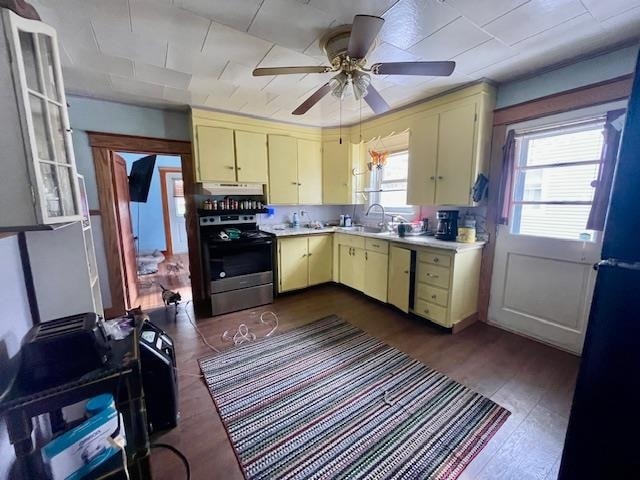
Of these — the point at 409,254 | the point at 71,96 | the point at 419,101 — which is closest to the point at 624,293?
the point at 409,254

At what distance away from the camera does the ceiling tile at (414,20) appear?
1416 mm

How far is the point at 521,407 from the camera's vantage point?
5.41 ft

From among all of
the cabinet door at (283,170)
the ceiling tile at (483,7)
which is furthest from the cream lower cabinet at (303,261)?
the ceiling tile at (483,7)

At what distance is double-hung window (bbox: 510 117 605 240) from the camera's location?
203cm

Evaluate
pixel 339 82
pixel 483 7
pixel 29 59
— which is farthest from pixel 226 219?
pixel 483 7

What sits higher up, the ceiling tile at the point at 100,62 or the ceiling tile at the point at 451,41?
the ceiling tile at the point at 451,41

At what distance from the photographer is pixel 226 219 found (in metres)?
3.29

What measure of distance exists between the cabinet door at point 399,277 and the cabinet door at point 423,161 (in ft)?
2.05

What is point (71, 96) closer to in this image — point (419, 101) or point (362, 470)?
point (419, 101)

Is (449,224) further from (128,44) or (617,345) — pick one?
(128,44)

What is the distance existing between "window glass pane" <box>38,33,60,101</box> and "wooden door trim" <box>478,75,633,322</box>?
10.1 feet

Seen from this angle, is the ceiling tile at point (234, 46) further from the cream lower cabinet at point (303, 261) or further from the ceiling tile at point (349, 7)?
the cream lower cabinet at point (303, 261)

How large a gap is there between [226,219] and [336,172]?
5.65 feet

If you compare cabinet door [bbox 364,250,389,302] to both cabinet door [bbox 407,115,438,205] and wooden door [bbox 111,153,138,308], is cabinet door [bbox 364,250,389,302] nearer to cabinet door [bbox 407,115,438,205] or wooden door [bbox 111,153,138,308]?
cabinet door [bbox 407,115,438,205]
